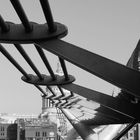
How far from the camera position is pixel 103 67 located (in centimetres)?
475

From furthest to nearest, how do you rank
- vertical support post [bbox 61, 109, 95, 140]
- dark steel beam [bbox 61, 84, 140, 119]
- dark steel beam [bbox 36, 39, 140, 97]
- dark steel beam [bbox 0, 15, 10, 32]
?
vertical support post [bbox 61, 109, 95, 140] → dark steel beam [bbox 61, 84, 140, 119] → dark steel beam [bbox 0, 15, 10, 32] → dark steel beam [bbox 36, 39, 140, 97]

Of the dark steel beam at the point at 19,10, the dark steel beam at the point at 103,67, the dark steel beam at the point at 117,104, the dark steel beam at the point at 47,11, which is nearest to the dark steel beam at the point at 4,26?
the dark steel beam at the point at 19,10

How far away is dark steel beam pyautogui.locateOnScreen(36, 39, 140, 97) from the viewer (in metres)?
4.66

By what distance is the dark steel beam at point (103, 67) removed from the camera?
466 cm

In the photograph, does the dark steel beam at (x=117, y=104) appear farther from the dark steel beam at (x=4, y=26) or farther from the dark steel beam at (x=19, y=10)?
the dark steel beam at (x=19, y=10)

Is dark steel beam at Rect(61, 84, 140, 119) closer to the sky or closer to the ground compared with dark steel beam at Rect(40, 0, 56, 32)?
closer to the ground

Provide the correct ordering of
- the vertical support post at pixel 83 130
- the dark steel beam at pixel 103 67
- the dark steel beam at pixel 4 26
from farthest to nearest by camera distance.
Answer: the vertical support post at pixel 83 130 < the dark steel beam at pixel 4 26 < the dark steel beam at pixel 103 67

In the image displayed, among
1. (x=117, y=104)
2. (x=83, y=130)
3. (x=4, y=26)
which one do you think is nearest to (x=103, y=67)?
(x=4, y=26)

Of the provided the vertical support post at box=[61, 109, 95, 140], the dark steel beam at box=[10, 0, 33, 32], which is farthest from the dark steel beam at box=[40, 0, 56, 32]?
the vertical support post at box=[61, 109, 95, 140]

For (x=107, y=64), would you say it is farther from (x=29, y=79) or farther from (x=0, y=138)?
(x=0, y=138)

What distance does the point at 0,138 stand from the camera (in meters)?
104

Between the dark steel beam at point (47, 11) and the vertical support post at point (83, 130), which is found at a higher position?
the dark steel beam at point (47, 11)

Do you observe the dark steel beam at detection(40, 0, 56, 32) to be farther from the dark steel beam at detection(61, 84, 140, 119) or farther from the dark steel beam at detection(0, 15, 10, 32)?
the dark steel beam at detection(61, 84, 140, 119)

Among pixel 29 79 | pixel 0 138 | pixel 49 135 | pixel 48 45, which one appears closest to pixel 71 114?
pixel 29 79
